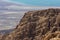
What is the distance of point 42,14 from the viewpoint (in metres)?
27.7

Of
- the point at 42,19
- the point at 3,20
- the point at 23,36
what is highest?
the point at 42,19

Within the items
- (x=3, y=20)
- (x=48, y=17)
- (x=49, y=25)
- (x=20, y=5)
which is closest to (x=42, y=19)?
(x=48, y=17)

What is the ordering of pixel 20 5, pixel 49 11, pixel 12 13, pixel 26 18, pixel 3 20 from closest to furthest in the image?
pixel 49 11
pixel 26 18
pixel 3 20
pixel 12 13
pixel 20 5

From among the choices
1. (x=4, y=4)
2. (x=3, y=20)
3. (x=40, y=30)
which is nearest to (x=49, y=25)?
(x=40, y=30)

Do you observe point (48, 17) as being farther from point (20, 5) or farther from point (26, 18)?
point (20, 5)

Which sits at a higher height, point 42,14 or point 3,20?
point 42,14

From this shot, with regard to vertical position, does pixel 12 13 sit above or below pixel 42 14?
below

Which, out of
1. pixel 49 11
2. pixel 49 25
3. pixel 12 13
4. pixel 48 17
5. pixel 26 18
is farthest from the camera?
pixel 12 13

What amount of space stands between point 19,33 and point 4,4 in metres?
117

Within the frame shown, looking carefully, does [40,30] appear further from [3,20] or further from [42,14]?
[3,20]

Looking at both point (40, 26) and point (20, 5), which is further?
point (20, 5)

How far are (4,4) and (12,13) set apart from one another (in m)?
23.6

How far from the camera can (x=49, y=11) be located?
2694 centimetres

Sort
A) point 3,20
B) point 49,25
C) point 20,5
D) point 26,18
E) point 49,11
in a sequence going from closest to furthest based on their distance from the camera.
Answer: point 49,25 < point 49,11 < point 26,18 < point 3,20 < point 20,5
